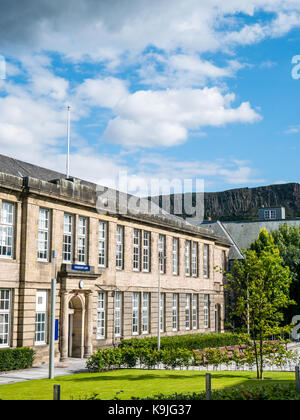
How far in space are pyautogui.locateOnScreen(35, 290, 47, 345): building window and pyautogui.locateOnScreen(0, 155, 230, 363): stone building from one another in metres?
0.06

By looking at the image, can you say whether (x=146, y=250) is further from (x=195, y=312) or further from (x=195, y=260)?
(x=195, y=312)

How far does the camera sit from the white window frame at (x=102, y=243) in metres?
36.9

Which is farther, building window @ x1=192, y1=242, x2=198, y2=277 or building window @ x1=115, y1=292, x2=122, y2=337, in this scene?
building window @ x1=192, y1=242, x2=198, y2=277

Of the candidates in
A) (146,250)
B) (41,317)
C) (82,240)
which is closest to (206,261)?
(146,250)

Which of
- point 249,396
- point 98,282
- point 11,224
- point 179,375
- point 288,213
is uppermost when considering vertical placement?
point 288,213

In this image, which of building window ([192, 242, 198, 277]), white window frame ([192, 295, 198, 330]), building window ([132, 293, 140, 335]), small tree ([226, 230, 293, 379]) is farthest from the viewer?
building window ([192, 242, 198, 277])

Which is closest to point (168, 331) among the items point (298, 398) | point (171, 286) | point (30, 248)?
point (171, 286)

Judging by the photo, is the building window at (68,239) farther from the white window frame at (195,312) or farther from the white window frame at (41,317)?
the white window frame at (195,312)

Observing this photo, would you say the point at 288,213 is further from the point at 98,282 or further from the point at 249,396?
the point at 249,396

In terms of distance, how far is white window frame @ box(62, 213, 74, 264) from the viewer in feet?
109

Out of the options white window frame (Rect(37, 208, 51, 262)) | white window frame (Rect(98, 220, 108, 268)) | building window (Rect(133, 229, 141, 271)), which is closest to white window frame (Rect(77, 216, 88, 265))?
white window frame (Rect(98, 220, 108, 268))

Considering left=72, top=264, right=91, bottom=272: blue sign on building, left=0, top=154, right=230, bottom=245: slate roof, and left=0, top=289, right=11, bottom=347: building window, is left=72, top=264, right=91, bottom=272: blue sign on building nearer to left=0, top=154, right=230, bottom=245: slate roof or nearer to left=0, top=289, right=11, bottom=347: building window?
left=0, top=289, right=11, bottom=347: building window

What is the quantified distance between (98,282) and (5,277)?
Result: 27.3 feet

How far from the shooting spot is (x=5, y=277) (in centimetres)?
2864
